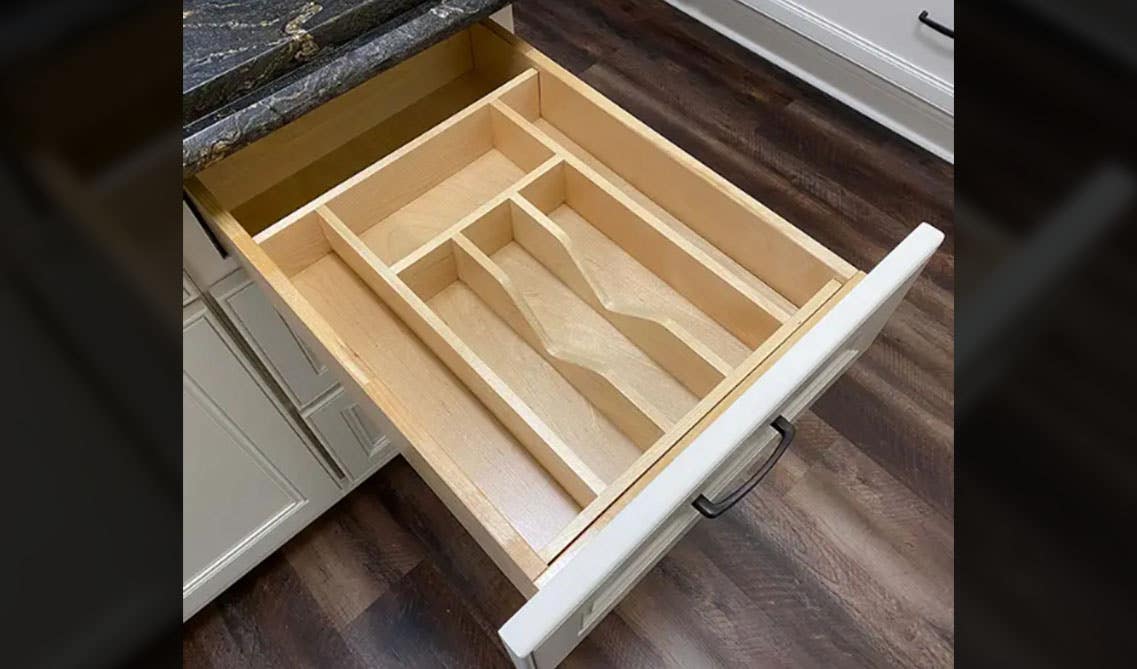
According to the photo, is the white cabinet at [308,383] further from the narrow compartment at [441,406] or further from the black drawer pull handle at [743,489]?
the black drawer pull handle at [743,489]

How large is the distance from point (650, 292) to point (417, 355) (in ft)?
0.81

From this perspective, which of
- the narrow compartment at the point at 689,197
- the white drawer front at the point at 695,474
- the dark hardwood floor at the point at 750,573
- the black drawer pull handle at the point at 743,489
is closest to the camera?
the white drawer front at the point at 695,474

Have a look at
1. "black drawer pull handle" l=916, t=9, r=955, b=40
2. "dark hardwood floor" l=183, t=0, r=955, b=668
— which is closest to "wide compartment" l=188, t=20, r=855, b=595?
"dark hardwood floor" l=183, t=0, r=955, b=668

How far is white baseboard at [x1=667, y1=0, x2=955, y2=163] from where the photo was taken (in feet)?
5.37

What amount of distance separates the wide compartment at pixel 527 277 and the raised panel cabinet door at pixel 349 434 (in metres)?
0.21

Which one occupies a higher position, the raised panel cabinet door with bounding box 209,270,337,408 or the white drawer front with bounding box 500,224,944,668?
the white drawer front with bounding box 500,224,944,668

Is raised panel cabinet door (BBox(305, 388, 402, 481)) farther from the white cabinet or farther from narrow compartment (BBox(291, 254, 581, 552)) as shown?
narrow compartment (BBox(291, 254, 581, 552))

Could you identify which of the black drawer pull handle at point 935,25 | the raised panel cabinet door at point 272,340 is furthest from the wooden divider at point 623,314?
the black drawer pull handle at point 935,25

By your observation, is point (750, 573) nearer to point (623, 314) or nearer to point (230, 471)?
point (623, 314)

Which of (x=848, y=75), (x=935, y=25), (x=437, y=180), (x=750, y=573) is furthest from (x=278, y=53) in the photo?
(x=848, y=75)

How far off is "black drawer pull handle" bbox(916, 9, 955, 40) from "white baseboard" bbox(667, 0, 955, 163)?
0.10m

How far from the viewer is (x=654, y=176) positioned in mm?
859

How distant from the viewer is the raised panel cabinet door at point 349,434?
3.49 feet

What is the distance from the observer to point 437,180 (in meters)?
0.94
